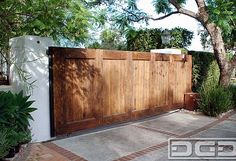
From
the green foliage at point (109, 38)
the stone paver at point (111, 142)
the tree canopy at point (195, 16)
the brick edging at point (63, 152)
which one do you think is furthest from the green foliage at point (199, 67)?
the brick edging at point (63, 152)

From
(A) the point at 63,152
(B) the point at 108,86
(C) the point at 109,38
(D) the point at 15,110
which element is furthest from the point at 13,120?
(C) the point at 109,38

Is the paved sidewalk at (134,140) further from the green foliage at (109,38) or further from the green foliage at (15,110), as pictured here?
the green foliage at (109,38)

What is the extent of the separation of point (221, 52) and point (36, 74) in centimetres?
716

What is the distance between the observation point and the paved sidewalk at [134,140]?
192 inches

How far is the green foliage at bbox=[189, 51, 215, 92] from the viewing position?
10.8 metres

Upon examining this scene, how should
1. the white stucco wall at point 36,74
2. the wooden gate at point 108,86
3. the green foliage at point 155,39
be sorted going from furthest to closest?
the green foliage at point 155,39 < the wooden gate at point 108,86 < the white stucco wall at point 36,74

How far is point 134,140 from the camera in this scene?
5895 mm

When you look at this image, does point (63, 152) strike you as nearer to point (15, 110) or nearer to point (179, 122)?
point (15, 110)

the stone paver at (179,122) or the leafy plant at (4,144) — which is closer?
the leafy plant at (4,144)

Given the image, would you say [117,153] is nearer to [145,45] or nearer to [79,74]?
[79,74]

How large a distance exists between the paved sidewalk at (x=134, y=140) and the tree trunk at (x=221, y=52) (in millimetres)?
2226

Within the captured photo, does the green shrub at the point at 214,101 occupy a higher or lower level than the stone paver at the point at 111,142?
higher

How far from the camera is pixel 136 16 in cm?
1067

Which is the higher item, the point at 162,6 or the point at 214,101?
the point at 162,6
